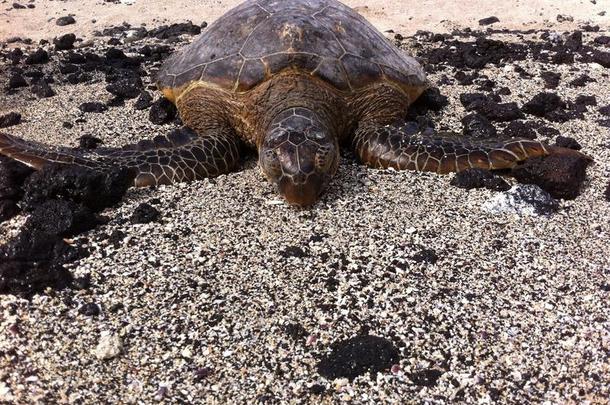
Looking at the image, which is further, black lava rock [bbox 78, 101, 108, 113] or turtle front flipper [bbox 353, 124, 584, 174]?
black lava rock [bbox 78, 101, 108, 113]

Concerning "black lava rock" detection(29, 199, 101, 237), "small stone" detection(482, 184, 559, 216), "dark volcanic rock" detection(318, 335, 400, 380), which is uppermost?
"black lava rock" detection(29, 199, 101, 237)

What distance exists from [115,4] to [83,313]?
7596 millimetres

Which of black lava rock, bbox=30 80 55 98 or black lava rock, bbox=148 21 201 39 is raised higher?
black lava rock, bbox=30 80 55 98

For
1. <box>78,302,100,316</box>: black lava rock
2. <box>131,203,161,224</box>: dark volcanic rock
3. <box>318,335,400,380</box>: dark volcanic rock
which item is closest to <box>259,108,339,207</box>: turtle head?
<box>131,203,161,224</box>: dark volcanic rock

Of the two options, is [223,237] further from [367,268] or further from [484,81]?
[484,81]

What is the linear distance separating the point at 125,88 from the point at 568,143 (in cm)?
333

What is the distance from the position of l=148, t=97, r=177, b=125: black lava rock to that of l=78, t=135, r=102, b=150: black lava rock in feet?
1.67

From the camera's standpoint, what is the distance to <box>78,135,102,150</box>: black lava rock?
341 cm

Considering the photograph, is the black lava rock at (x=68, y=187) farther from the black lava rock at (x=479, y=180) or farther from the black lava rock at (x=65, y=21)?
the black lava rock at (x=65, y=21)

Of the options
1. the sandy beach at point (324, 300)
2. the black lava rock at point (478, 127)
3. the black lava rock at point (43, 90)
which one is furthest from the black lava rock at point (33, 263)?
the black lava rock at point (478, 127)

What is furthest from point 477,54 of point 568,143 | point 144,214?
point 144,214

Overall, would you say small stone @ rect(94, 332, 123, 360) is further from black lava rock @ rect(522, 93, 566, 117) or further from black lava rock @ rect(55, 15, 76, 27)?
black lava rock @ rect(55, 15, 76, 27)

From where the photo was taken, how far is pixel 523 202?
8.80 feet

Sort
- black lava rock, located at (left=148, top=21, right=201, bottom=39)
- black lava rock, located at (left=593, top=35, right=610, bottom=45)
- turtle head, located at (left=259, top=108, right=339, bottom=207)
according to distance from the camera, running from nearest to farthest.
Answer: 1. turtle head, located at (left=259, top=108, right=339, bottom=207)
2. black lava rock, located at (left=593, top=35, right=610, bottom=45)
3. black lava rock, located at (left=148, top=21, right=201, bottom=39)
